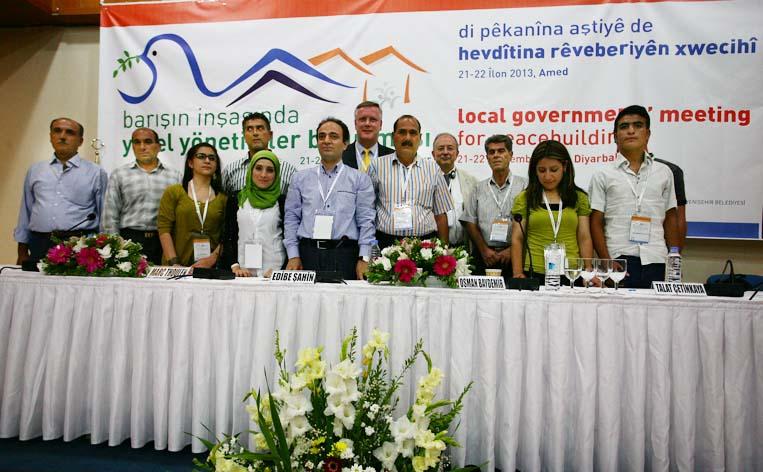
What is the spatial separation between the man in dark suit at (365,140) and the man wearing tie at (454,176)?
35cm

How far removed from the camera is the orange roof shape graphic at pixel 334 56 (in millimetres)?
3678

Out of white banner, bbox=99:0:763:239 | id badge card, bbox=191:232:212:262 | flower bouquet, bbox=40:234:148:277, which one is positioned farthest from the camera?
white banner, bbox=99:0:763:239

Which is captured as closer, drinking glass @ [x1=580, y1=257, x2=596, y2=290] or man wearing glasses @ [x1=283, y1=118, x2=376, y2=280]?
drinking glass @ [x1=580, y1=257, x2=596, y2=290]

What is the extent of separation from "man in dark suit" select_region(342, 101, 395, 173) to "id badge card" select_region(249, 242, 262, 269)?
1.05 metres

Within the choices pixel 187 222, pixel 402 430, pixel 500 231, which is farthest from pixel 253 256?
pixel 402 430

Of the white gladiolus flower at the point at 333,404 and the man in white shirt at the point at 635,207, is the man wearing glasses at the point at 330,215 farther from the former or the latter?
the white gladiolus flower at the point at 333,404

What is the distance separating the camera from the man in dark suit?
3.56 metres

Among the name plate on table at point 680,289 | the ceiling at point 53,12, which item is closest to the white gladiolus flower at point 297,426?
the name plate on table at point 680,289

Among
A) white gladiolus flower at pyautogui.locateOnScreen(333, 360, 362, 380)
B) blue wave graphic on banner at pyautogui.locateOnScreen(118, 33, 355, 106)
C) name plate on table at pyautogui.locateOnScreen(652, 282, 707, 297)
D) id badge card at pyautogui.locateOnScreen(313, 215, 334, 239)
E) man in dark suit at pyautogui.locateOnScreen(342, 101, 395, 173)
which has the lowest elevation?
white gladiolus flower at pyautogui.locateOnScreen(333, 360, 362, 380)

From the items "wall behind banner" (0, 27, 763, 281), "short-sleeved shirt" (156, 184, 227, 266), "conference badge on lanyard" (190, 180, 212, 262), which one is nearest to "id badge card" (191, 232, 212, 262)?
"conference badge on lanyard" (190, 180, 212, 262)

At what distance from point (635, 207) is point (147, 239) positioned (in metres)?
3.17

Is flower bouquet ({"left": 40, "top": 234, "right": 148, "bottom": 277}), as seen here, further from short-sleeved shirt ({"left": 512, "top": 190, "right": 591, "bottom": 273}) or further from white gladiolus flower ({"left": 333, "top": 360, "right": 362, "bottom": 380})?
short-sleeved shirt ({"left": 512, "top": 190, "right": 591, "bottom": 273})

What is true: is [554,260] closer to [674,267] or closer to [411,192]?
[674,267]

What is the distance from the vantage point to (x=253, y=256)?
2.79 m
